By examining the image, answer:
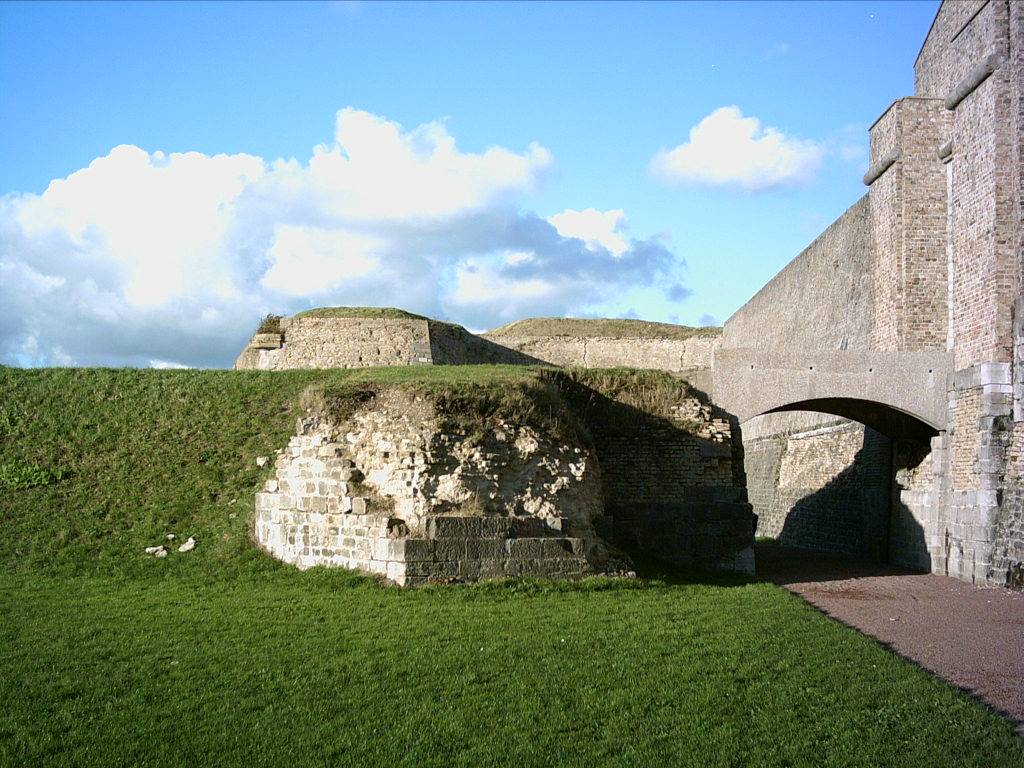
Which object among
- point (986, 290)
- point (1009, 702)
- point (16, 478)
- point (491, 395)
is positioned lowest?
point (1009, 702)

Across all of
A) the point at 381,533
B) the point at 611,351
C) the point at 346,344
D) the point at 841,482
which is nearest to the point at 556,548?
the point at 381,533

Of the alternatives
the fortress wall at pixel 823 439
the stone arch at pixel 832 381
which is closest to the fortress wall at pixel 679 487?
the stone arch at pixel 832 381

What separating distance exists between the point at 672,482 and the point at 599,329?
22726mm

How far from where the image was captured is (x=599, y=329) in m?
37.9

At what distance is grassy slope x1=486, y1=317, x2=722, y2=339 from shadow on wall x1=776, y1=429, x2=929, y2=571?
42.5ft

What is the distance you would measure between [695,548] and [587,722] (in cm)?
925

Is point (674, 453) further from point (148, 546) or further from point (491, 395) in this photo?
point (148, 546)

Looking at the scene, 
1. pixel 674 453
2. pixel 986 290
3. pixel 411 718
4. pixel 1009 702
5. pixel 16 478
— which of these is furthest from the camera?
pixel 986 290

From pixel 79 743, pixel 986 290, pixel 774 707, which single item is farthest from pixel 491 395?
pixel 986 290

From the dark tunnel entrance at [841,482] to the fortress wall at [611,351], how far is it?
560 centimetres

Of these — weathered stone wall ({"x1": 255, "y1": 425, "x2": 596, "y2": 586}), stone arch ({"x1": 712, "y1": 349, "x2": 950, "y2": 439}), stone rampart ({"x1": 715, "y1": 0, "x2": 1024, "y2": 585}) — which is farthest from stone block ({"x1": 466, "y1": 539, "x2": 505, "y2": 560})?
stone rampart ({"x1": 715, "y1": 0, "x2": 1024, "y2": 585})

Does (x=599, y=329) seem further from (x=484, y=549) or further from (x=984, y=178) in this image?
(x=484, y=549)

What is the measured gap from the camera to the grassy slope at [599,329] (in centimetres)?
3756

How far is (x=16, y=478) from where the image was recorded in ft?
47.1
